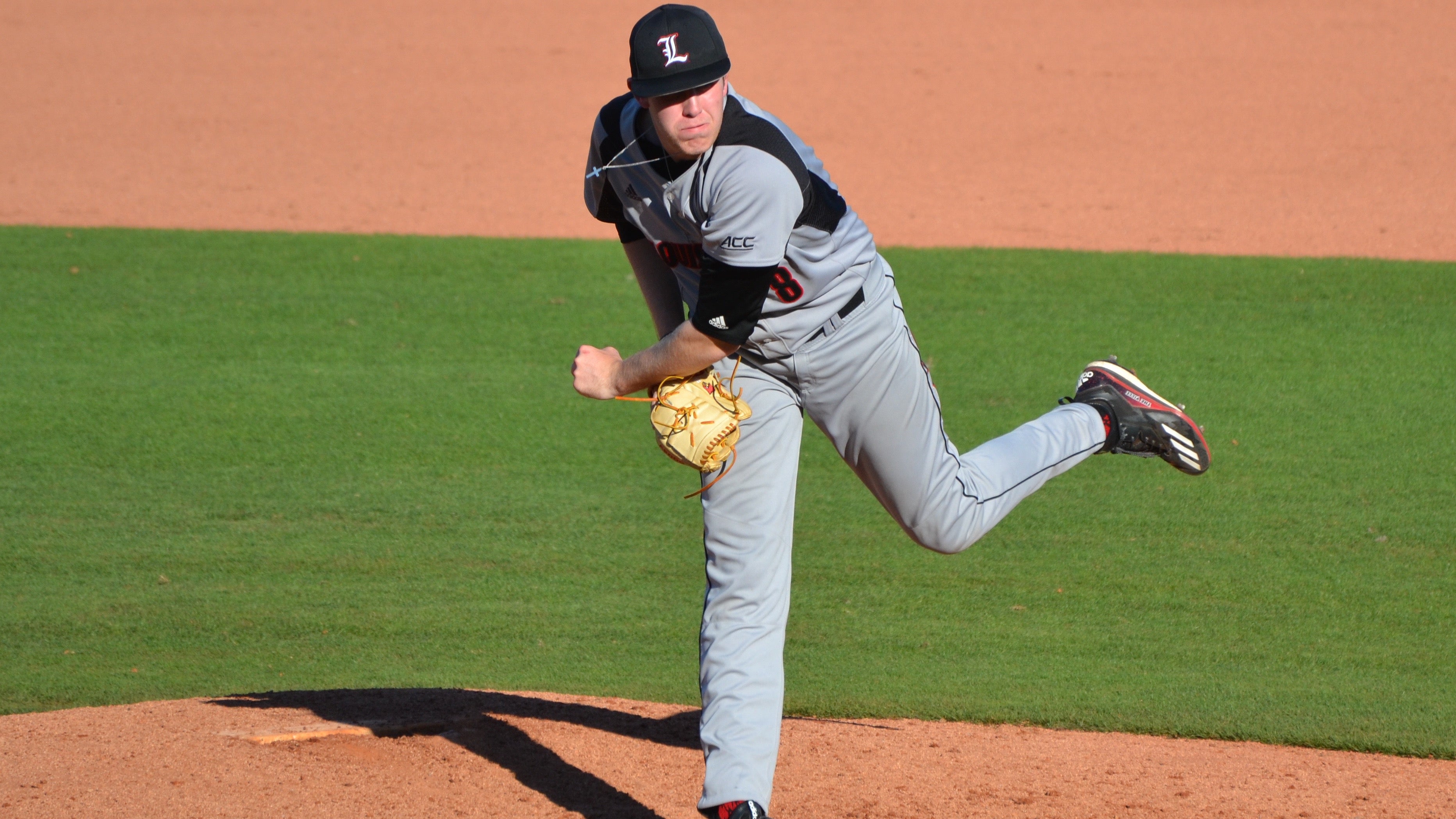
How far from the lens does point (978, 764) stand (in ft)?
12.7

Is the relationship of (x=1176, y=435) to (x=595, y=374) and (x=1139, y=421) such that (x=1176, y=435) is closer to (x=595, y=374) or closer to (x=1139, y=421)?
(x=1139, y=421)

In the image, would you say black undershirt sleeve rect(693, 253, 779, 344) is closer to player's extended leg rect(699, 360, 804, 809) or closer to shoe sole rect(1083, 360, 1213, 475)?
player's extended leg rect(699, 360, 804, 809)

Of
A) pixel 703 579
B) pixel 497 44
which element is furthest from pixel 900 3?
pixel 703 579

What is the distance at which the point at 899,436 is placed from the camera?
3.31m

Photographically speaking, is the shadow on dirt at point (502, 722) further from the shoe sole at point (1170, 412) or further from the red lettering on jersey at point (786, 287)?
the shoe sole at point (1170, 412)

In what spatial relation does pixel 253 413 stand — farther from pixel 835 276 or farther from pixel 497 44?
pixel 497 44

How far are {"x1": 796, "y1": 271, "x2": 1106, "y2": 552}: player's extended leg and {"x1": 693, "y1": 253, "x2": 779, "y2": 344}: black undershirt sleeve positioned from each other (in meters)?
0.26

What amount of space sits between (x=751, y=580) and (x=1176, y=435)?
4.84 ft

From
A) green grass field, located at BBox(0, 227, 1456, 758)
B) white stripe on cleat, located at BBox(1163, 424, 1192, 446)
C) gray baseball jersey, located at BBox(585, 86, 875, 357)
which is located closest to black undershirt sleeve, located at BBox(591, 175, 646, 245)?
gray baseball jersey, located at BBox(585, 86, 875, 357)

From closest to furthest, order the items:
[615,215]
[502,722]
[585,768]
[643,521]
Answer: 1. [615,215]
2. [585,768]
3. [502,722]
4. [643,521]

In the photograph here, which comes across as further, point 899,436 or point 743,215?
point 899,436

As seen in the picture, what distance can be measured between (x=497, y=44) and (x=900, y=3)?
16.7 ft

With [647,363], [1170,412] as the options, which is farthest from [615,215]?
[1170,412]

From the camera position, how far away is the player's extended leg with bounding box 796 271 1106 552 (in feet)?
10.6
